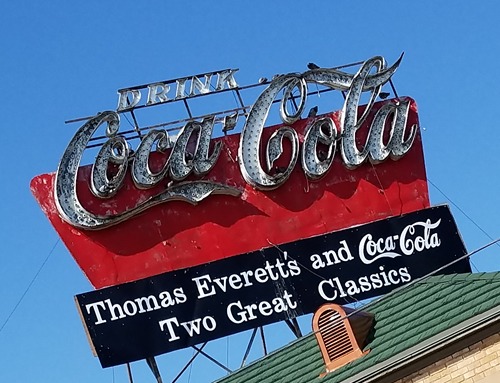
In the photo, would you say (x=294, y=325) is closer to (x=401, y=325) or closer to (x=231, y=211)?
(x=231, y=211)

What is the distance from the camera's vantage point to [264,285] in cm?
2800

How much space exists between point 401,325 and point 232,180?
946 cm

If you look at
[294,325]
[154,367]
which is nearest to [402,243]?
[294,325]

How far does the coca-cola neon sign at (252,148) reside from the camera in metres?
28.7

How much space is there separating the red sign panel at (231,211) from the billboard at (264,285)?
68cm

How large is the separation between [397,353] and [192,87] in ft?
41.6

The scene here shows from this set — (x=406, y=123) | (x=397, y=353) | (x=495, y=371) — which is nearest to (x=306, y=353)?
(x=397, y=353)

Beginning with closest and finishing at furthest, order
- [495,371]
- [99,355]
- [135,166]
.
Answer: [495,371] < [99,355] < [135,166]

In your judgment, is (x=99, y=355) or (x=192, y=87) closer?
(x=99, y=355)

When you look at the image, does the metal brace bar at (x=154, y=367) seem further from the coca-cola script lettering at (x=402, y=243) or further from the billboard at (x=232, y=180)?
the coca-cola script lettering at (x=402, y=243)

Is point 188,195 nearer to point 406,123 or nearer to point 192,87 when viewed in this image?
point 192,87

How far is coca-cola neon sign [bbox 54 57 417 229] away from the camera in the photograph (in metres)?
28.7

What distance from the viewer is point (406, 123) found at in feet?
99.0

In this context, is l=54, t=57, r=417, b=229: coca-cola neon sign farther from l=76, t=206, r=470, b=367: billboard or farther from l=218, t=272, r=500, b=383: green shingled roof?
l=218, t=272, r=500, b=383: green shingled roof
